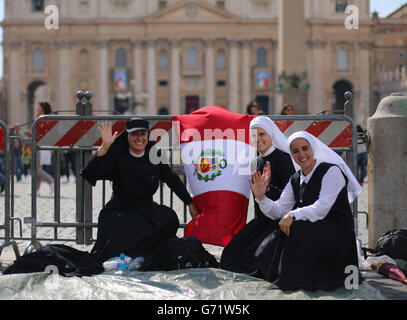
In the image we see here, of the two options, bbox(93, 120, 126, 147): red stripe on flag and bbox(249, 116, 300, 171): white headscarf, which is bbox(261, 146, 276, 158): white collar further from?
bbox(93, 120, 126, 147): red stripe on flag

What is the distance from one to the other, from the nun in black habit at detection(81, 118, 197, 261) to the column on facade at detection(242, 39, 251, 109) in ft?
169

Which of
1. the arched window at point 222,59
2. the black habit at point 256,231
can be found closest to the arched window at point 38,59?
the arched window at point 222,59

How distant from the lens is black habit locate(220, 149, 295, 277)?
489cm

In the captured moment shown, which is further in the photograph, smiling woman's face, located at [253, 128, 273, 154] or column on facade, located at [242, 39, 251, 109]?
column on facade, located at [242, 39, 251, 109]

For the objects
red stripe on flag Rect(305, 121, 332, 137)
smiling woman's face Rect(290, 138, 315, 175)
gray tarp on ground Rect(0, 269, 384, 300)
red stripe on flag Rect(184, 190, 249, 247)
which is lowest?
gray tarp on ground Rect(0, 269, 384, 300)

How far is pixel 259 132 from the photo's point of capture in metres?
5.09

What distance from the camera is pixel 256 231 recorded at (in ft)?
16.3

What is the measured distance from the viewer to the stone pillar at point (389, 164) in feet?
18.3

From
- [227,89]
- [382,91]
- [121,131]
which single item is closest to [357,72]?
[382,91]

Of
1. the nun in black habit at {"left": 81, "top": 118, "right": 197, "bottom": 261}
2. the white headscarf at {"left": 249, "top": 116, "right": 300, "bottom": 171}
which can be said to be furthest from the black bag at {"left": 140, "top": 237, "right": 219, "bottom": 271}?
the white headscarf at {"left": 249, "top": 116, "right": 300, "bottom": 171}

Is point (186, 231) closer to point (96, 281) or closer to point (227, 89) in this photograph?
point (96, 281)

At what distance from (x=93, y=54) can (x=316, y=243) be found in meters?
53.7

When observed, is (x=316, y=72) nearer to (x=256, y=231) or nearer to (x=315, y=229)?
(x=256, y=231)

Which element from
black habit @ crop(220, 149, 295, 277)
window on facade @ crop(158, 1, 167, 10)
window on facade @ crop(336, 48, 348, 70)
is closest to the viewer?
black habit @ crop(220, 149, 295, 277)
